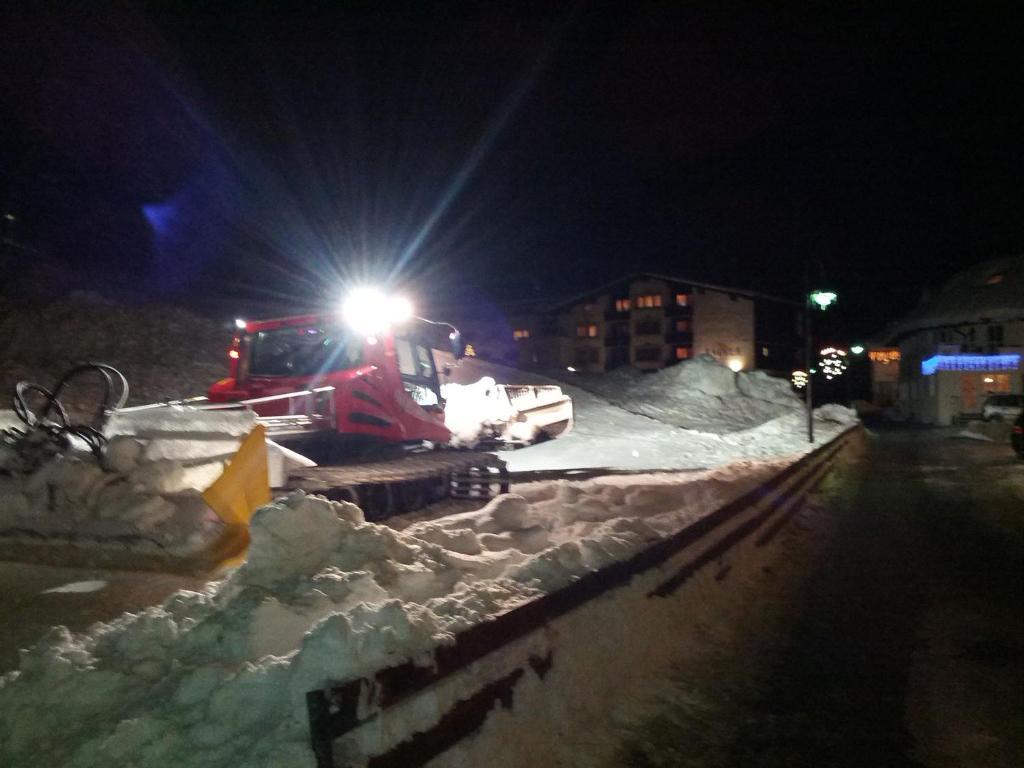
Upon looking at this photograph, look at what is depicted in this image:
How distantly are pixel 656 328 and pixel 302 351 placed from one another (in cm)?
5149

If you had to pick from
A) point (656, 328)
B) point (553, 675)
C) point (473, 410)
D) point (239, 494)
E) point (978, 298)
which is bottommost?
point (553, 675)

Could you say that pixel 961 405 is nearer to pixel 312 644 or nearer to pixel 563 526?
pixel 563 526

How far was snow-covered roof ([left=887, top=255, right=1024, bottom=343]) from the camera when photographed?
163ft

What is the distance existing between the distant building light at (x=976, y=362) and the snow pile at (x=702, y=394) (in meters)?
17.8

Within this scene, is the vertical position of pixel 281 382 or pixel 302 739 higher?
pixel 281 382

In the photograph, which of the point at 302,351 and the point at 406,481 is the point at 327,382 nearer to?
the point at 302,351

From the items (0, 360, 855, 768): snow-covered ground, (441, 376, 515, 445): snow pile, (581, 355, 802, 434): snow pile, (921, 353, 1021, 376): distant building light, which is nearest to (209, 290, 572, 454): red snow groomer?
(441, 376, 515, 445): snow pile

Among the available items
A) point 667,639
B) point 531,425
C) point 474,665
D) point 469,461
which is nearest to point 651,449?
point 531,425

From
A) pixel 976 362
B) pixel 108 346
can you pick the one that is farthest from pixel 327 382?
pixel 976 362

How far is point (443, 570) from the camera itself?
16.0 ft

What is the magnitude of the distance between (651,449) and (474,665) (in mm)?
18370

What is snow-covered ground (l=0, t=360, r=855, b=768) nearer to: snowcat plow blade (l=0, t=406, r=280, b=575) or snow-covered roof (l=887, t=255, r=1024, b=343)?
snowcat plow blade (l=0, t=406, r=280, b=575)

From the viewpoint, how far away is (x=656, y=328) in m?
59.1

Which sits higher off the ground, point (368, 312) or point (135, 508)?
point (368, 312)
